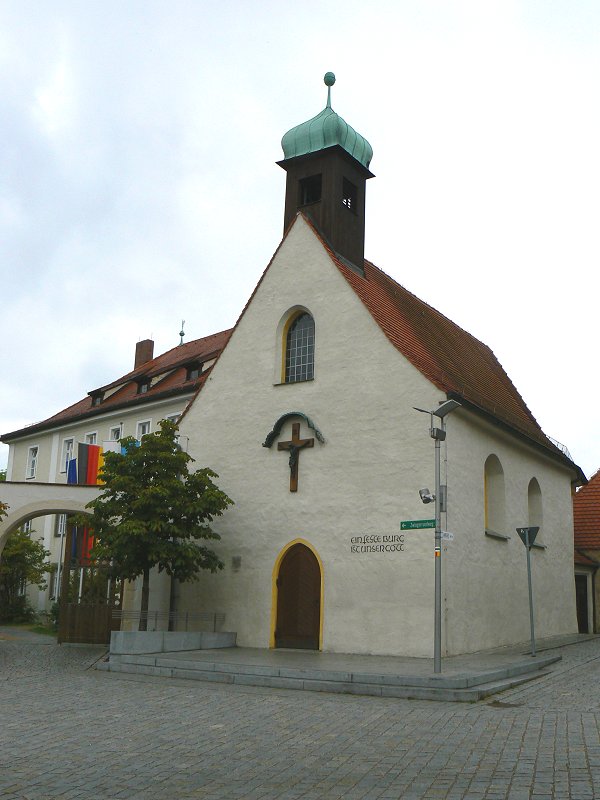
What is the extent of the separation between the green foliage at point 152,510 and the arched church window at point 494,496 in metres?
6.95

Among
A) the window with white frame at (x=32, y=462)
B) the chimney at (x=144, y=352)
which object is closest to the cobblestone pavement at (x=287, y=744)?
the window with white frame at (x=32, y=462)

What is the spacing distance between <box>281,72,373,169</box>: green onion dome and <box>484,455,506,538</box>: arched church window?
9122 millimetres

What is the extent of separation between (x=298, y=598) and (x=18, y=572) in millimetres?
17831

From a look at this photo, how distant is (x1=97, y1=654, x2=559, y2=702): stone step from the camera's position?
12681 mm

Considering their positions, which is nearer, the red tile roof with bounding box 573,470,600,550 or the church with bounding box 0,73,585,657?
the church with bounding box 0,73,585,657

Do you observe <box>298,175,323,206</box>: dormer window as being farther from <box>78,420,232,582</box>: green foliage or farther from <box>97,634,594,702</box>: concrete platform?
<box>97,634,594,702</box>: concrete platform

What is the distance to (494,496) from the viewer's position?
73.7 ft

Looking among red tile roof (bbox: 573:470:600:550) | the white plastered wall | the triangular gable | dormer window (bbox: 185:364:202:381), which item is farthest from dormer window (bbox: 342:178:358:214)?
red tile roof (bbox: 573:470:600:550)

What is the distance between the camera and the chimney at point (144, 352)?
4456 centimetres

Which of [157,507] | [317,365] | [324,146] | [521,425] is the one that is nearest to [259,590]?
[157,507]

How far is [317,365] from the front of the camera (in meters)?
21.5

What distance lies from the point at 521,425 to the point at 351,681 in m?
12.8

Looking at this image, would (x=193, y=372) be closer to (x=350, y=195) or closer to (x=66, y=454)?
(x=66, y=454)

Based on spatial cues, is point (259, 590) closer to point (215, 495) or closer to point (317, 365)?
point (215, 495)
